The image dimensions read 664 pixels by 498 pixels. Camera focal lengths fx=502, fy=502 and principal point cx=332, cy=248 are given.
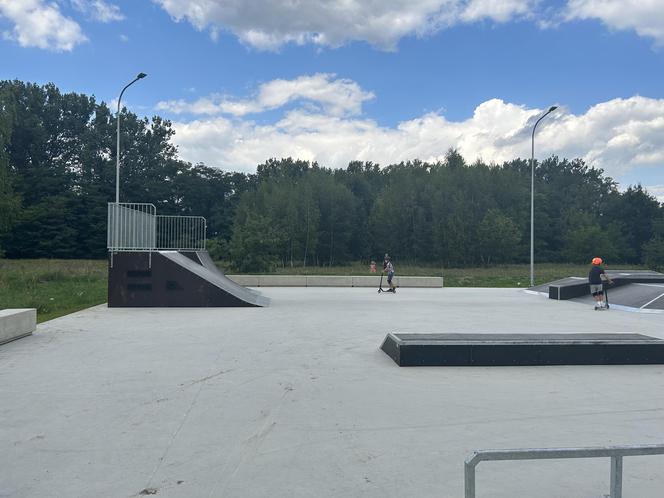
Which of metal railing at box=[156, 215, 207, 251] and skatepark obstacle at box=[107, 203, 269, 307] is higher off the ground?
metal railing at box=[156, 215, 207, 251]

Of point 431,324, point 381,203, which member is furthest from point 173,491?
point 381,203

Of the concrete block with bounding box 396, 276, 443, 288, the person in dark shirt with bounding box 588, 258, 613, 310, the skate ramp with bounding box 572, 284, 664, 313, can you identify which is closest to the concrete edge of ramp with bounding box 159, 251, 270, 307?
the person in dark shirt with bounding box 588, 258, 613, 310

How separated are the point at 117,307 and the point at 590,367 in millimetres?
12889

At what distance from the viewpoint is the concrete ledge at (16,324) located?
29.5 feet

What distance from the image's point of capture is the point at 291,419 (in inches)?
202

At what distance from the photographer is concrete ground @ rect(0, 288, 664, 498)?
12.3 feet

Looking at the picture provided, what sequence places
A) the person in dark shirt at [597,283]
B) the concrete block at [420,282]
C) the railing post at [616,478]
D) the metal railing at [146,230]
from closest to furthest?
the railing post at [616,478], the metal railing at [146,230], the person in dark shirt at [597,283], the concrete block at [420,282]

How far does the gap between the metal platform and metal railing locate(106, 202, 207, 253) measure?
1073 cm

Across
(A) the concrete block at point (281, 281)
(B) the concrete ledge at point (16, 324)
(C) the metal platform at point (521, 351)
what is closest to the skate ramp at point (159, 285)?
(B) the concrete ledge at point (16, 324)

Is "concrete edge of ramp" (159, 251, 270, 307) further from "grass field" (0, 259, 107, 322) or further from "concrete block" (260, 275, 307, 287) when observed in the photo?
A: "concrete block" (260, 275, 307, 287)

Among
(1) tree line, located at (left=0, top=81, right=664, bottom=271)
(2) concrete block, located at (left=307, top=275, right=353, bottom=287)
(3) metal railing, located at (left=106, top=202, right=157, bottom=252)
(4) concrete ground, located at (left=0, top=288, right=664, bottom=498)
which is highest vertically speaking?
(1) tree line, located at (left=0, top=81, right=664, bottom=271)

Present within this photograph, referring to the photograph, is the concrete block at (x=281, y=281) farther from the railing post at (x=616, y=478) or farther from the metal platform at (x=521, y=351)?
the railing post at (x=616, y=478)

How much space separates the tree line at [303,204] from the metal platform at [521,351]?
4501cm

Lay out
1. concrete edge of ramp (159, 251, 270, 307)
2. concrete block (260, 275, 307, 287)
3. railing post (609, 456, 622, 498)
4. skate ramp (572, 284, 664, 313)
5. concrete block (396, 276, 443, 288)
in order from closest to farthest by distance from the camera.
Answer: railing post (609, 456, 622, 498) → concrete edge of ramp (159, 251, 270, 307) → skate ramp (572, 284, 664, 313) → concrete block (260, 275, 307, 287) → concrete block (396, 276, 443, 288)
